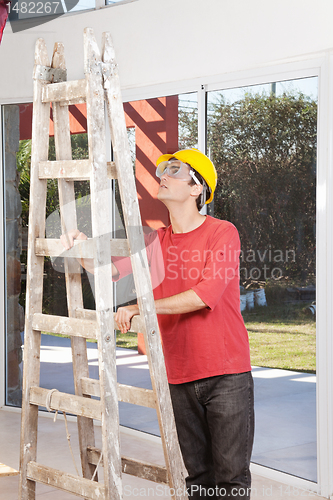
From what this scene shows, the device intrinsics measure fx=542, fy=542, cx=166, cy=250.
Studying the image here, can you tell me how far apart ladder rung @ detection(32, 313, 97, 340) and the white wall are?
6.33 feet

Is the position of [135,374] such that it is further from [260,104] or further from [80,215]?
[260,104]

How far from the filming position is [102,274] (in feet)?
5.53

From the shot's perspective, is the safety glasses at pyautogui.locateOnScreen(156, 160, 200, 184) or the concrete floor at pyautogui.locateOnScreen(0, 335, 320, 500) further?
the concrete floor at pyautogui.locateOnScreen(0, 335, 320, 500)

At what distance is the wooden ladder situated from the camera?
66.3 inches

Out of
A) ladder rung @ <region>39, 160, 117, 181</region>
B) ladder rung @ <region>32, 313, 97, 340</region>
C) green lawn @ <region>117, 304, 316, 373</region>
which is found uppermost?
ladder rung @ <region>39, 160, 117, 181</region>

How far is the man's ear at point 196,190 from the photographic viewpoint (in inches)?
82.4

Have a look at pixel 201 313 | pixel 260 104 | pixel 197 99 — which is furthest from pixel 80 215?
pixel 201 313

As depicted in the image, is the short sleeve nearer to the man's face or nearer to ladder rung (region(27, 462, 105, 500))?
the man's face

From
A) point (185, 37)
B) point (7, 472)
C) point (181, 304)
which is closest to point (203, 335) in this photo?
point (181, 304)

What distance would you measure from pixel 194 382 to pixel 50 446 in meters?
1.92

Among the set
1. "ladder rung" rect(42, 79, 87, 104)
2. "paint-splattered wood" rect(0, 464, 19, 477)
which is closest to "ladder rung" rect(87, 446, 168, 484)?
"paint-splattered wood" rect(0, 464, 19, 477)

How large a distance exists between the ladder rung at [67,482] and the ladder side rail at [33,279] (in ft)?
0.16

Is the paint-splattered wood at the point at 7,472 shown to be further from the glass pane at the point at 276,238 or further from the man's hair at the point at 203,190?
the glass pane at the point at 276,238

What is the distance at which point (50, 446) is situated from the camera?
353 centimetres
